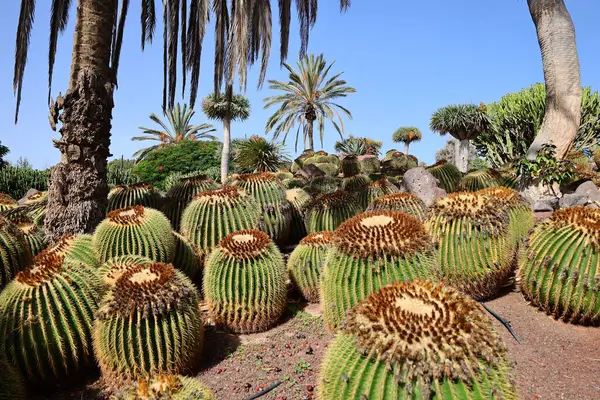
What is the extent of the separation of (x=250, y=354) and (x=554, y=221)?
10.7ft

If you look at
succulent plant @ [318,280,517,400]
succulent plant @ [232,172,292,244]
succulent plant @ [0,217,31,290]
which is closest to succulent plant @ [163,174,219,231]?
succulent plant @ [232,172,292,244]

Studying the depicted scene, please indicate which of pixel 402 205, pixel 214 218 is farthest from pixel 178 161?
pixel 402 205

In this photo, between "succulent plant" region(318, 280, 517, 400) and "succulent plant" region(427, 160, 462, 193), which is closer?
"succulent plant" region(318, 280, 517, 400)

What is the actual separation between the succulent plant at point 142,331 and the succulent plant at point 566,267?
10.9ft

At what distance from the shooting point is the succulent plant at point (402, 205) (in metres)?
5.61

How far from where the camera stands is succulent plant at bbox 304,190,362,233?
6281 mm

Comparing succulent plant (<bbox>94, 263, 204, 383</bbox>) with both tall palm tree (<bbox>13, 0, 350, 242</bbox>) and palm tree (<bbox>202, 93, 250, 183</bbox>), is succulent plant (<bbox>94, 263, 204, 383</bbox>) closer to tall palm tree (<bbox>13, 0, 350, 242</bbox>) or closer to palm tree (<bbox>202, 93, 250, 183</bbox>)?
tall palm tree (<bbox>13, 0, 350, 242</bbox>)

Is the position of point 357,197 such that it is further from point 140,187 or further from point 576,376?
point 576,376

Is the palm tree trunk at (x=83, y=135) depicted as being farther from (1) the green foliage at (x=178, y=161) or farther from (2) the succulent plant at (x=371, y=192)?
(1) the green foliage at (x=178, y=161)

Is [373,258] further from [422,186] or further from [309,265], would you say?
[422,186]

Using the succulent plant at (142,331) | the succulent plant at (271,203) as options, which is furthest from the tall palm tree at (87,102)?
the succulent plant at (142,331)

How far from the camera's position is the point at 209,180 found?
7391 millimetres

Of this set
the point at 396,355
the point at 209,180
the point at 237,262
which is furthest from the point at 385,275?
the point at 209,180

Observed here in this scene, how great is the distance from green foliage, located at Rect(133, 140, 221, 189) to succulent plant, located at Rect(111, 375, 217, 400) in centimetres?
2472
